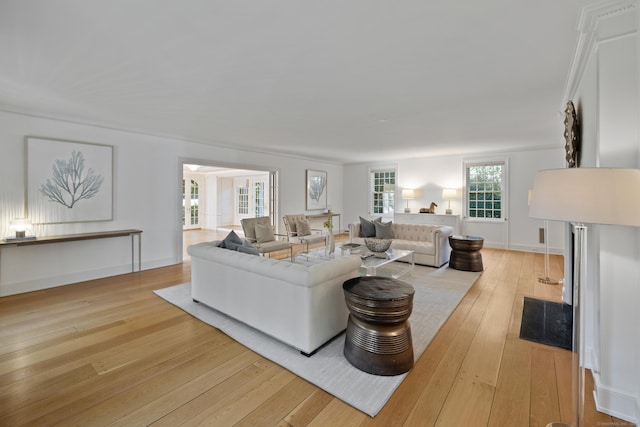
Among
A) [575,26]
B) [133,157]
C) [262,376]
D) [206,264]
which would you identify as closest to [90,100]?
[133,157]

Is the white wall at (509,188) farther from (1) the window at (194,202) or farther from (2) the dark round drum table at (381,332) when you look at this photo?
(1) the window at (194,202)

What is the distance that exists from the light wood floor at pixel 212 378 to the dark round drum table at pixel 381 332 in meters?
0.17

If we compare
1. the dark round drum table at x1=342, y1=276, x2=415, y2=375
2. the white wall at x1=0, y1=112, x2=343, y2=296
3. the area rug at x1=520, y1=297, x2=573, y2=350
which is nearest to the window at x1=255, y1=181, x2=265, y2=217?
the white wall at x1=0, y1=112, x2=343, y2=296

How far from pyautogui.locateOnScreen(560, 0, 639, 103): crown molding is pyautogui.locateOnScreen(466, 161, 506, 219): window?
17.0 ft

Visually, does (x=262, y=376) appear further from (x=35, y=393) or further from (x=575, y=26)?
(x=575, y=26)

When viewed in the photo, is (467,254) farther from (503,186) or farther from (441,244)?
(503,186)

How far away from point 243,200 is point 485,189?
333 inches

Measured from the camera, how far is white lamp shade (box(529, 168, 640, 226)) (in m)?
1.26

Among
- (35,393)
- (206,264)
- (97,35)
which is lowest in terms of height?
(35,393)

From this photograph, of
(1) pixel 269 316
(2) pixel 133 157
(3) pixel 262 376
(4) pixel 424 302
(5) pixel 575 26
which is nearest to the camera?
(5) pixel 575 26

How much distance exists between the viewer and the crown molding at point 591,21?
171 centimetres

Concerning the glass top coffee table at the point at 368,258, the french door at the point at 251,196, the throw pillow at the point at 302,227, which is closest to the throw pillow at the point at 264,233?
the throw pillow at the point at 302,227

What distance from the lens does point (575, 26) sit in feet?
6.45

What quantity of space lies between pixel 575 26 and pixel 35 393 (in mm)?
4420
